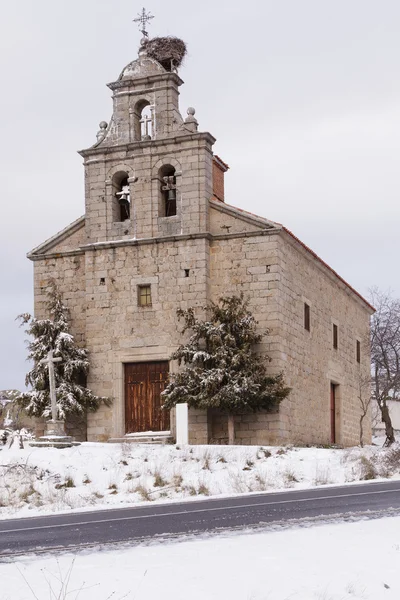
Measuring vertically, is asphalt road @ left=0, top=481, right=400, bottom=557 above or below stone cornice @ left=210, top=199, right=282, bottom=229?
below

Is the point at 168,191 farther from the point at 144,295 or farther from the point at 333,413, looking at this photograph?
the point at 333,413

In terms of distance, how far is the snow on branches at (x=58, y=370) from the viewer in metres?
27.4

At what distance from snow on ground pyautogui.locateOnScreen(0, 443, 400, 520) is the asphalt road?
1750 mm

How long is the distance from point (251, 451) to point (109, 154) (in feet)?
37.6

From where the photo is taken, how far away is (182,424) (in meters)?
24.8

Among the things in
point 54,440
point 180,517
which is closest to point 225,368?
point 54,440

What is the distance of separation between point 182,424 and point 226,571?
1587 centimetres

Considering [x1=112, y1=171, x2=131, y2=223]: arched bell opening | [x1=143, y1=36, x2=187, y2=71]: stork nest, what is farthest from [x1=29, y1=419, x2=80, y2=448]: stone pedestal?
[x1=143, y1=36, x2=187, y2=71]: stork nest

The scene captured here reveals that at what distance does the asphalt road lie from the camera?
437 inches

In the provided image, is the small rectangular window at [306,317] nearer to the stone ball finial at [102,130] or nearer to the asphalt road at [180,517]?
the stone ball finial at [102,130]

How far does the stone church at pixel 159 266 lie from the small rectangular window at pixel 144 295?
35 mm

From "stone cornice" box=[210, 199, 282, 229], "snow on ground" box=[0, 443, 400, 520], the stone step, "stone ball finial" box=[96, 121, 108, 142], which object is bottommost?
"snow on ground" box=[0, 443, 400, 520]

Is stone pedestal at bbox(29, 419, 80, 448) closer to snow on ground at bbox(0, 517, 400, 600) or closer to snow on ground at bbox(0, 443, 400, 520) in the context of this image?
snow on ground at bbox(0, 443, 400, 520)

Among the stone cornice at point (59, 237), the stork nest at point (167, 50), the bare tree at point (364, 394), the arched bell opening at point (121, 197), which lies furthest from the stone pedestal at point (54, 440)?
the bare tree at point (364, 394)
